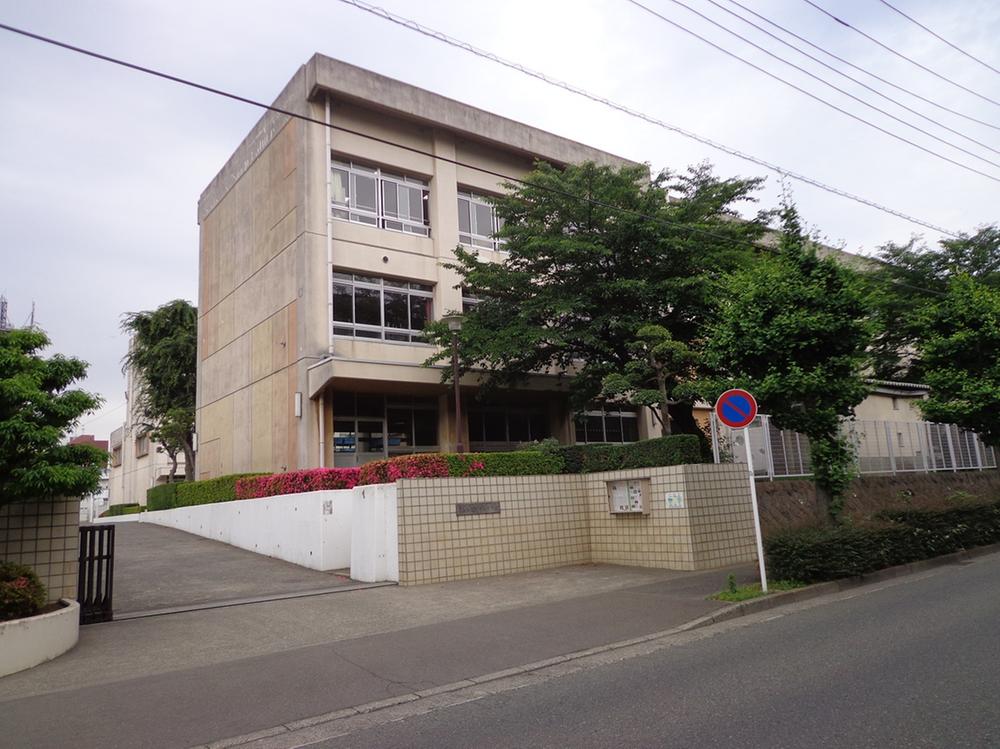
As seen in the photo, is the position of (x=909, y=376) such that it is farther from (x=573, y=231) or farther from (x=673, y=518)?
(x=673, y=518)

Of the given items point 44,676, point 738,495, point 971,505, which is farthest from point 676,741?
point 971,505

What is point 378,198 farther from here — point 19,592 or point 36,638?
point 36,638

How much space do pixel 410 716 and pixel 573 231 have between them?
1421 centimetres

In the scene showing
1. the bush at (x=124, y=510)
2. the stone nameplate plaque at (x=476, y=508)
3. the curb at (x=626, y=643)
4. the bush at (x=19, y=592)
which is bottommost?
the curb at (x=626, y=643)

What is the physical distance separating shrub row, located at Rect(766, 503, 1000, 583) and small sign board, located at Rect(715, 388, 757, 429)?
1.87 metres

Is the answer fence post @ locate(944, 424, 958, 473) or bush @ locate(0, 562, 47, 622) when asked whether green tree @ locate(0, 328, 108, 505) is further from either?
fence post @ locate(944, 424, 958, 473)

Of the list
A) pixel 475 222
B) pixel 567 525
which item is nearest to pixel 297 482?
pixel 567 525

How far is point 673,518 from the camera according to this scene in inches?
507

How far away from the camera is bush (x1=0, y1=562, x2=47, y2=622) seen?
7512 mm

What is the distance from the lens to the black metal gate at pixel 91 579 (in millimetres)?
9547

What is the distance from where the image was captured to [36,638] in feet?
24.6

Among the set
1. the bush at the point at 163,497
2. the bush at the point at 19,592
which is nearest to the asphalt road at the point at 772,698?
the bush at the point at 19,592

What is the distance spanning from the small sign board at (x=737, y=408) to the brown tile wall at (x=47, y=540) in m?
8.59

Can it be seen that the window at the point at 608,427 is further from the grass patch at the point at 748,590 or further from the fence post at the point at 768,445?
the grass patch at the point at 748,590
